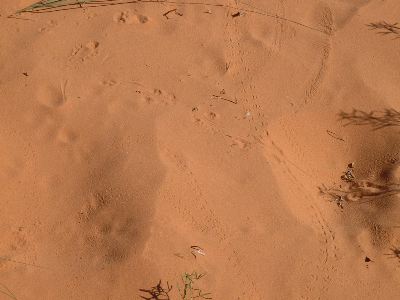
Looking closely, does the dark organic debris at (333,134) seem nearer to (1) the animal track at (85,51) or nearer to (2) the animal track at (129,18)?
(2) the animal track at (129,18)

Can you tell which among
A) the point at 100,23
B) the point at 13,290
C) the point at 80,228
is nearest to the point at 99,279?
the point at 80,228

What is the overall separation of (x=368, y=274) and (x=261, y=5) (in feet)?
8.04

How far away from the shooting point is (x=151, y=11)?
391cm

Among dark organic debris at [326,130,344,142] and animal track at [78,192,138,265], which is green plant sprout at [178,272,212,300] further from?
dark organic debris at [326,130,344,142]

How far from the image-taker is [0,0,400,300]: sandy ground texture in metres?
3.20

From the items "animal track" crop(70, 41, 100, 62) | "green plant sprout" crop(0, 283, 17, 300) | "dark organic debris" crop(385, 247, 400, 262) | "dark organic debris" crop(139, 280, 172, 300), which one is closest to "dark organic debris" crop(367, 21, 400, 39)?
"dark organic debris" crop(385, 247, 400, 262)

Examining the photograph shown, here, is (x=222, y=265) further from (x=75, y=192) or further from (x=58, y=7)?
(x=58, y=7)

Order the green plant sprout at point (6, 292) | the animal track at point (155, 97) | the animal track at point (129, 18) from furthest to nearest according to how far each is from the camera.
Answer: the animal track at point (129, 18), the animal track at point (155, 97), the green plant sprout at point (6, 292)

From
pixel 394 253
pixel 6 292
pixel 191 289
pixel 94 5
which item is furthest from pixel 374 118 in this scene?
pixel 6 292

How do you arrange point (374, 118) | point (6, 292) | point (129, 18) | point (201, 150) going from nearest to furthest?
point (6, 292) < point (201, 150) < point (374, 118) < point (129, 18)

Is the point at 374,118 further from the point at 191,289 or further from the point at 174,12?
the point at 191,289

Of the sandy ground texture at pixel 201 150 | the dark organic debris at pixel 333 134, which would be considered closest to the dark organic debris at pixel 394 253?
the sandy ground texture at pixel 201 150

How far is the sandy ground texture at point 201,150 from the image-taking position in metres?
3.20

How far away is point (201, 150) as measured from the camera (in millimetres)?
3477
